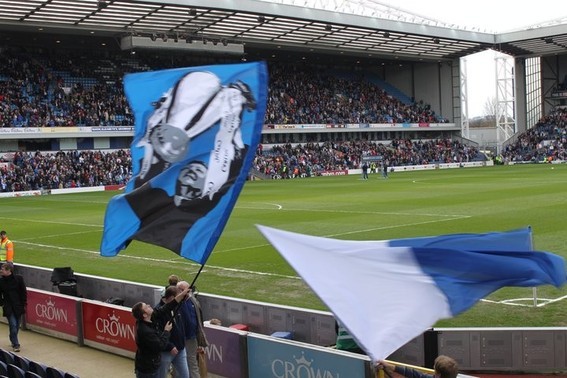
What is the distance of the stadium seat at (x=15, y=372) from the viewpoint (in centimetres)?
799

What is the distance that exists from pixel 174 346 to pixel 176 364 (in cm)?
33

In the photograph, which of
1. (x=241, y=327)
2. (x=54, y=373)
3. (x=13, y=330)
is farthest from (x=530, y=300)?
(x=13, y=330)

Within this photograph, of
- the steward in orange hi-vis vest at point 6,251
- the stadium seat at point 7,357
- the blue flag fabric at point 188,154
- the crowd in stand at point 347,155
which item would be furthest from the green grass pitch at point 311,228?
the crowd in stand at point 347,155

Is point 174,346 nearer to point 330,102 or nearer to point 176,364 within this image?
point 176,364

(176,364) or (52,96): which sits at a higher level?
Result: (52,96)

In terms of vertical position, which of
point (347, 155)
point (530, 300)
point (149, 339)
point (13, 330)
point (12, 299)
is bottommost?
point (530, 300)

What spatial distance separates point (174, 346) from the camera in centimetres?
846

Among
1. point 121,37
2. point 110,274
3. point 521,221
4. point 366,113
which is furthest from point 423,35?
point 110,274

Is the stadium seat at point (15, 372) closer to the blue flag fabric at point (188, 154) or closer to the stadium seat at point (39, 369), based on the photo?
the stadium seat at point (39, 369)

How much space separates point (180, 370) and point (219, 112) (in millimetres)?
3281

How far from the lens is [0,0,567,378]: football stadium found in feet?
19.8

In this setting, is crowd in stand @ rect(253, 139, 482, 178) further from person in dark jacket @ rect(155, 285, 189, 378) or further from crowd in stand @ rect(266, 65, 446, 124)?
person in dark jacket @ rect(155, 285, 189, 378)

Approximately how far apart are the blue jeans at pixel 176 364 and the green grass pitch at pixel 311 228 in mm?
3648

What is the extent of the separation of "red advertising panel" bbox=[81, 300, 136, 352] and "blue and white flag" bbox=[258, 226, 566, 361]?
613 centimetres
